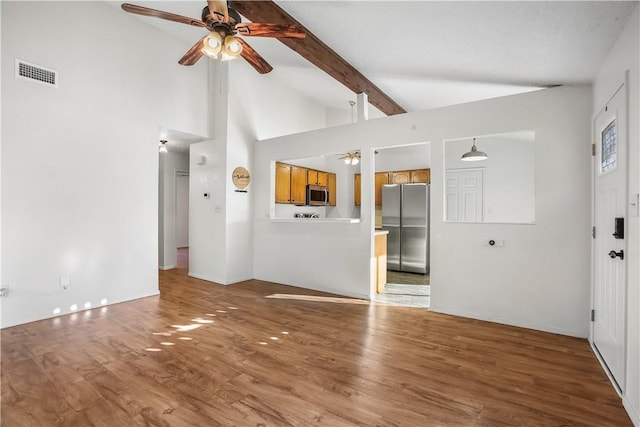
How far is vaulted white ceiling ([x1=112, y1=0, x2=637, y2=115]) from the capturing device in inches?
84.9

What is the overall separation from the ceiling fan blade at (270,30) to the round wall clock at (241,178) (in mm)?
2724

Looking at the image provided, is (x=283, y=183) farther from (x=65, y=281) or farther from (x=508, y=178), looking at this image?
(x=508, y=178)

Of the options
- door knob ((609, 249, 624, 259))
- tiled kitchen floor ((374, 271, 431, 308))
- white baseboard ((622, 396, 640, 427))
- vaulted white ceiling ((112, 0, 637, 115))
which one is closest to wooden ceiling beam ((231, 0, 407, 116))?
vaulted white ceiling ((112, 0, 637, 115))

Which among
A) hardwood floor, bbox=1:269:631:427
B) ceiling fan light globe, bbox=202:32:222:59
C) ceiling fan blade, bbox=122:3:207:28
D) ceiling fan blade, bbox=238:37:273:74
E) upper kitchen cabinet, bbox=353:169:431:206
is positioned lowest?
hardwood floor, bbox=1:269:631:427

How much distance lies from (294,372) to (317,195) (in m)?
4.75

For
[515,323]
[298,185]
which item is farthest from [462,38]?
[298,185]

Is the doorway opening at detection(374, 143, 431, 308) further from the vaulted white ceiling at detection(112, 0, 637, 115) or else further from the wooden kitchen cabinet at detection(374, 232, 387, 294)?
the vaulted white ceiling at detection(112, 0, 637, 115)

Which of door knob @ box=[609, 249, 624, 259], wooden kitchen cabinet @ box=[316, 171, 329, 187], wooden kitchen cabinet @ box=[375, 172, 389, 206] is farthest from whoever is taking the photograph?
wooden kitchen cabinet @ box=[375, 172, 389, 206]

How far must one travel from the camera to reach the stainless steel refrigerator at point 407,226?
6051 mm

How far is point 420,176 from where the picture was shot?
6.64 metres

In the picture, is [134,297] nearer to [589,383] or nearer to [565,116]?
[589,383]

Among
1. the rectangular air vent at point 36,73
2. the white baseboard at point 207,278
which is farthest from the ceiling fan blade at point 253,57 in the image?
the white baseboard at point 207,278

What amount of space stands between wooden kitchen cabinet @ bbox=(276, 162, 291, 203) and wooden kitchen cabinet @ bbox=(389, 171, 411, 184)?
2488 millimetres

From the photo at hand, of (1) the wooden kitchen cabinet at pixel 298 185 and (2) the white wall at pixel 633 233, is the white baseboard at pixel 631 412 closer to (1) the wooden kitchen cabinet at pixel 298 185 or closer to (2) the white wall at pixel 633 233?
(2) the white wall at pixel 633 233
